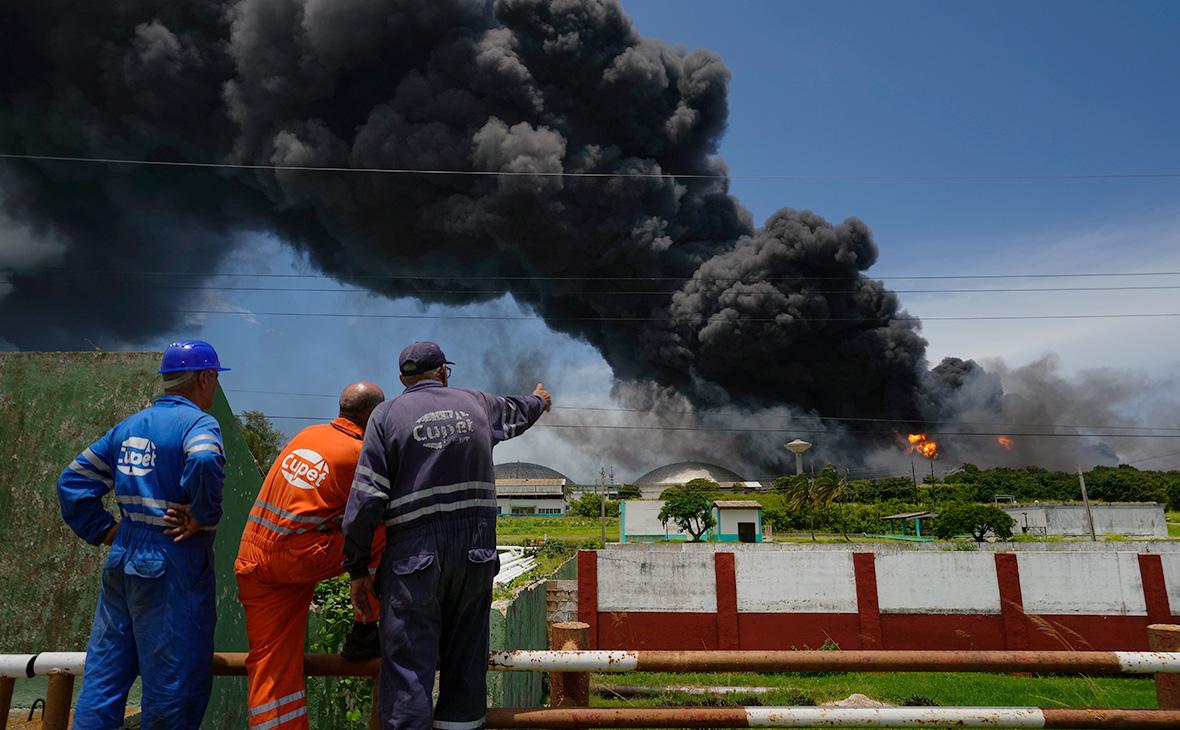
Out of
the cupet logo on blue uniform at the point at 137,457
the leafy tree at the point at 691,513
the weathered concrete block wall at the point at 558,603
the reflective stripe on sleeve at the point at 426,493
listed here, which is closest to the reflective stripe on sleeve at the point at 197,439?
the cupet logo on blue uniform at the point at 137,457

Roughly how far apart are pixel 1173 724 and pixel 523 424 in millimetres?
2226

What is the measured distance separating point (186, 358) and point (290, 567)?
916mm

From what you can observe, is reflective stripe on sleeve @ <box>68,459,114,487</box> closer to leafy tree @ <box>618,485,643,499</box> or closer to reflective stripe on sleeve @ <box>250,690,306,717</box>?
reflective stripe on sleeve @ <box>250,690,306,717</box>

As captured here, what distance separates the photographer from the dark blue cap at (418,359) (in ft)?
8.52

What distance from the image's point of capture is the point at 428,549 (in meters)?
2.23

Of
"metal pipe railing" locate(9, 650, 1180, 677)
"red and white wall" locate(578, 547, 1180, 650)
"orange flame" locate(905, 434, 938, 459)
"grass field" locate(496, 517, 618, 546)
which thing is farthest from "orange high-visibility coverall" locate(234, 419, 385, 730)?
"orange flame" locate(905, 434, 938, 459)

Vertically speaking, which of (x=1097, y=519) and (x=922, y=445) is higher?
(x=922, y=445)

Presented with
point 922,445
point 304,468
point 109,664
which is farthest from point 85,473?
point 922,445

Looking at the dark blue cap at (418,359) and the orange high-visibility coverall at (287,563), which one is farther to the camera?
the dark blue cap at (418,359)

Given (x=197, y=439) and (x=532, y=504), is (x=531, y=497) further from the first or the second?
(x=197, y=439)

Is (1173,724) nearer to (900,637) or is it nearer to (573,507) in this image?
(900,637)

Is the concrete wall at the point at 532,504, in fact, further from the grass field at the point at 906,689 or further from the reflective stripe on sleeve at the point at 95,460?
the reflective stripe on sleeve at the point at 95,460

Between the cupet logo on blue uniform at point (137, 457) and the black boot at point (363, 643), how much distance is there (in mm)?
870

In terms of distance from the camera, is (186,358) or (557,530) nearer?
(186,358)
